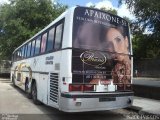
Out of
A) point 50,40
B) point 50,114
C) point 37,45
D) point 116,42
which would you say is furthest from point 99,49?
point 37,45

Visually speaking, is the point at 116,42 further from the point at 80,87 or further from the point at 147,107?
the point at 147,107

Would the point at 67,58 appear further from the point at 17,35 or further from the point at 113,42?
the point at 17,35

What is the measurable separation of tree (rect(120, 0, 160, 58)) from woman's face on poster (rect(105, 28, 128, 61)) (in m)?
3.71

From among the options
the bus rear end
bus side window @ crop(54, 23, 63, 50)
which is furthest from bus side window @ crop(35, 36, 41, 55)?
the bus rear end

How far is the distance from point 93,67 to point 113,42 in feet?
4.23

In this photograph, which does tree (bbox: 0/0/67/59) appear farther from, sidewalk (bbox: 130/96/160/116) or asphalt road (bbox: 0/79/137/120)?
Answer: sidewalk (bbox: 130/96/160/116)

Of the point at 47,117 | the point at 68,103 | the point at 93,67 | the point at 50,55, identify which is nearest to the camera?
the point at 68,103

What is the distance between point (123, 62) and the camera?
11.2 metres

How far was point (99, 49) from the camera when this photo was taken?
34.8 ft

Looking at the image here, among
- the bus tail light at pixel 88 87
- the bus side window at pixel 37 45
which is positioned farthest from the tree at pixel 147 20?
the bus tail light at pixel 88 87

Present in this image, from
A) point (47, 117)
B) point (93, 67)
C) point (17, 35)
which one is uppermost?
point (17, 35)

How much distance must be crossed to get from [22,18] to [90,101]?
90.3ft

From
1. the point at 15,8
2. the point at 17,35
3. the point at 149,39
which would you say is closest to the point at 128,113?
the point at 149,39

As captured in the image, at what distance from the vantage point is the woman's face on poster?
35.8 ft
